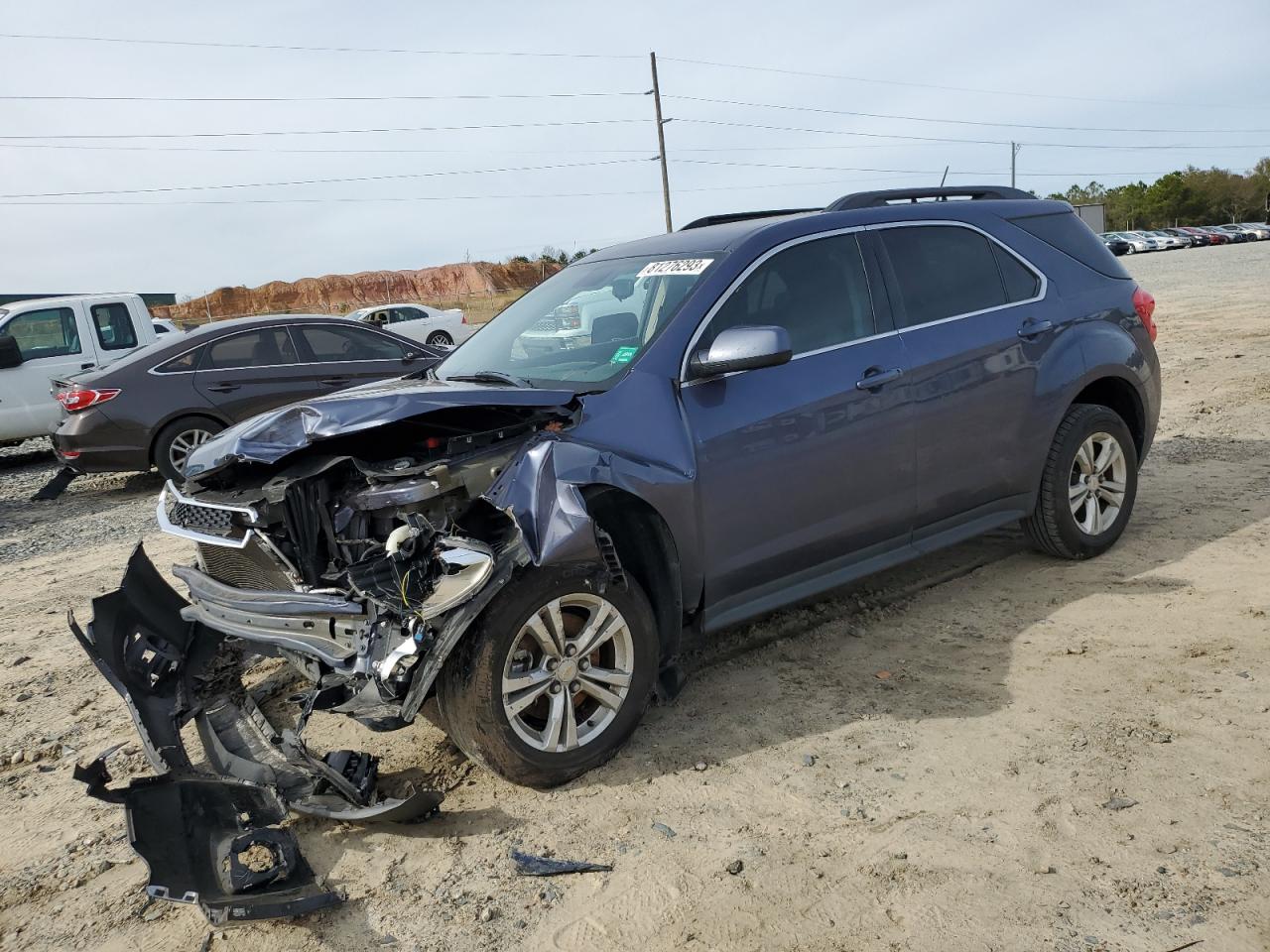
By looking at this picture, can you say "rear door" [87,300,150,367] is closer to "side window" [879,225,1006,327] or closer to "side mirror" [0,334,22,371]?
"side mirror" [0,334,22,371]

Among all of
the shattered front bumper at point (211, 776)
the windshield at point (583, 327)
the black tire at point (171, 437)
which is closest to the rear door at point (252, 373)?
the black tire at point (171, 437)

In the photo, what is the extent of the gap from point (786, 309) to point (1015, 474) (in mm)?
1615

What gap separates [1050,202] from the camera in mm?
5535

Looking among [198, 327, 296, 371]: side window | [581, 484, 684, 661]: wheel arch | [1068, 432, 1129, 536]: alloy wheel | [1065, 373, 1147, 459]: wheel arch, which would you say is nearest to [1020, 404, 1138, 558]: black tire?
[1068, 432, 1129, 536]: alloy wheel

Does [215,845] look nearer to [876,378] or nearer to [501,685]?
[501,685]

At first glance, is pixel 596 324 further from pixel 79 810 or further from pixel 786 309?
pixel 79 810

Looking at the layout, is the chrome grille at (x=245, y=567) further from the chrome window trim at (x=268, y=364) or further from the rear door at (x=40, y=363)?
the rear door at (x=40, y=363)

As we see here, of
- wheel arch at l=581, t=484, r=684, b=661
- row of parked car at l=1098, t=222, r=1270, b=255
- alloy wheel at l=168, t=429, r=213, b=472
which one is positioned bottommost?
row of parked car at l=1098, t=222, r=1270, b=255

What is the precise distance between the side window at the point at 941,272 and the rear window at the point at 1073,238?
47 centimetres

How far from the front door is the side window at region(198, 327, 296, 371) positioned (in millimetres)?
7007

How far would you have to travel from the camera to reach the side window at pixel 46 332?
449 inches

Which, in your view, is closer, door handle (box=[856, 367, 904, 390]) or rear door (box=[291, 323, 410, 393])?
door handle (box=[856, 367, 904, 390])

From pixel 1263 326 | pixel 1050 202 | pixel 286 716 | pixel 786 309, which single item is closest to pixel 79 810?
pixel 286 716

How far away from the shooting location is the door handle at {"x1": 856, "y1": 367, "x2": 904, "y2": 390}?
4246 millimetres
